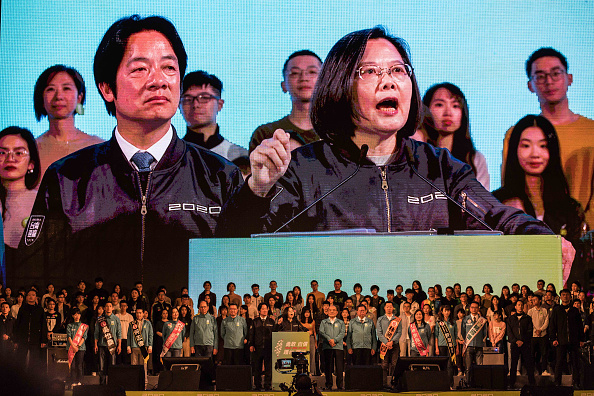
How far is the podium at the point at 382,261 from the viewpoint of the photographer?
1247cm

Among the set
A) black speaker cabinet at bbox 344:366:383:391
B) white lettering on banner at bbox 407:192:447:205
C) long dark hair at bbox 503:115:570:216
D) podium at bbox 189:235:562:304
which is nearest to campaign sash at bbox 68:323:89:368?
podium at bbox 189:235:562:304

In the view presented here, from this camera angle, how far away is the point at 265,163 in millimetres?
13281

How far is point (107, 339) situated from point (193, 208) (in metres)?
3.09

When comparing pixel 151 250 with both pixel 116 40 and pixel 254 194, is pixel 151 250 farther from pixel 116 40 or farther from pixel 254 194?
pixel 116 40

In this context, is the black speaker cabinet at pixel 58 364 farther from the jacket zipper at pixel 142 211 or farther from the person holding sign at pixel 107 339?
the jacket zipper at pixel 142 211

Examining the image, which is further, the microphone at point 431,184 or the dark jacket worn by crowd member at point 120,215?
the microphone at point 431,184

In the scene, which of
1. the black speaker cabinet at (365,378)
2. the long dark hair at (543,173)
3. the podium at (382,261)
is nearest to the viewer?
the black speaker cabinet at (365,378)

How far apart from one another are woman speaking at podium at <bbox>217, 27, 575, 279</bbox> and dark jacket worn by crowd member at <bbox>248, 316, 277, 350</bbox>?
2.40 meters

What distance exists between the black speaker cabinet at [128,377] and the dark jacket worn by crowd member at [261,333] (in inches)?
82.0

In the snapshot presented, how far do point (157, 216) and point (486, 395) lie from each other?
6518mm

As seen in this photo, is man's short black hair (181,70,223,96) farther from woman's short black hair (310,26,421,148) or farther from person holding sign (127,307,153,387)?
person holding sign (127,307,153,387)

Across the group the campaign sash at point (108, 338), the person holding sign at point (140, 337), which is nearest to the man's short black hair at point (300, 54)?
the person holding sign at point (140, 337)

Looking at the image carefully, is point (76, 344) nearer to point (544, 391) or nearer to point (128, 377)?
point (128, 377)

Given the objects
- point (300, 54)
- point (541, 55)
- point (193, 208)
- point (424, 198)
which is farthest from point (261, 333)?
point (541, 55)
